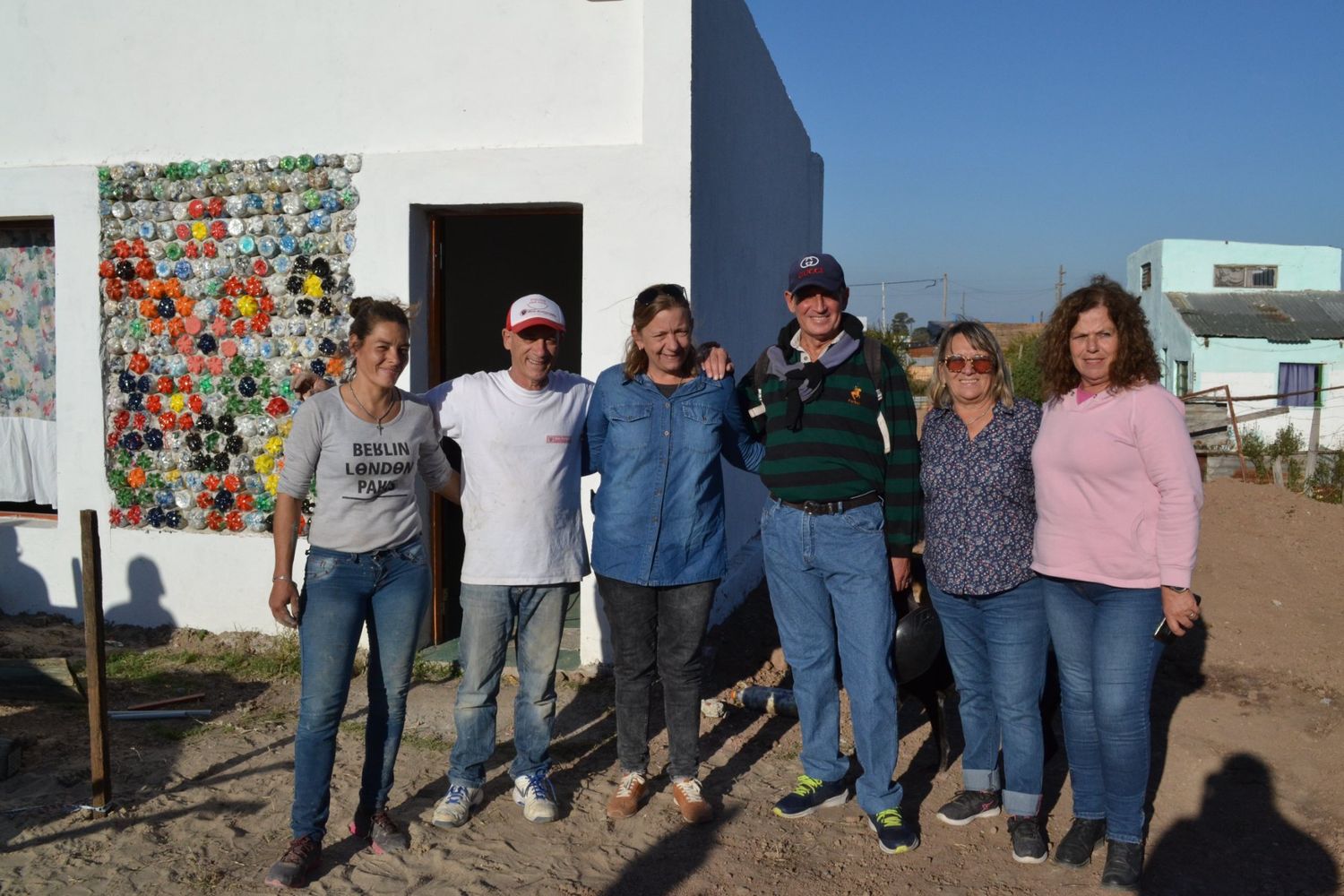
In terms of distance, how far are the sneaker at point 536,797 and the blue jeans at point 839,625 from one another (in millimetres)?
967

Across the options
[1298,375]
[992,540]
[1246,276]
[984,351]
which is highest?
[1246,276]

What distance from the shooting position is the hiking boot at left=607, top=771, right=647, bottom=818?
12.9 ft

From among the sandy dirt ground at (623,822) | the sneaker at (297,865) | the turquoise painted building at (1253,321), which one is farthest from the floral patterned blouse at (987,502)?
the turquoise painted building at (1253,321)

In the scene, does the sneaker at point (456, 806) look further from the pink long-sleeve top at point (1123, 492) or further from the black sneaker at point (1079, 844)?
the pink long-sleeve top at point (1123, 492)

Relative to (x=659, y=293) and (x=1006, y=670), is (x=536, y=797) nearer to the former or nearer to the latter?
(x=1006, y=670)

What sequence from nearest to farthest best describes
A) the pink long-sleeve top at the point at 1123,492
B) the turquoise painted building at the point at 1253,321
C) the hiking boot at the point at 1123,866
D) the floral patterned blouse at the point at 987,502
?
the pink long-sleeve top at the point at 1123,492
the hiking boot at the point at 1123,866
the floral patterned blouse at the point at 987,502
the turquoise painted building at the point at 1253,321

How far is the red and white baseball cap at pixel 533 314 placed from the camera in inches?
144

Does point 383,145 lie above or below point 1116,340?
above

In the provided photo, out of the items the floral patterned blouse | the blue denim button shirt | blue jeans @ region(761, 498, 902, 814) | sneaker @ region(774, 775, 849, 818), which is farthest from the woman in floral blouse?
the blue denim button shirt

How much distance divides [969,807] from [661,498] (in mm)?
1608

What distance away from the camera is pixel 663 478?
12.2 feet

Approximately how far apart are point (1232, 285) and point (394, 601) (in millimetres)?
29288

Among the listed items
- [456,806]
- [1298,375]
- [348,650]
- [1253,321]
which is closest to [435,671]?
[456,806]

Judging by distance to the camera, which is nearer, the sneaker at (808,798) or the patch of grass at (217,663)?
the sneaker at (808,798)
